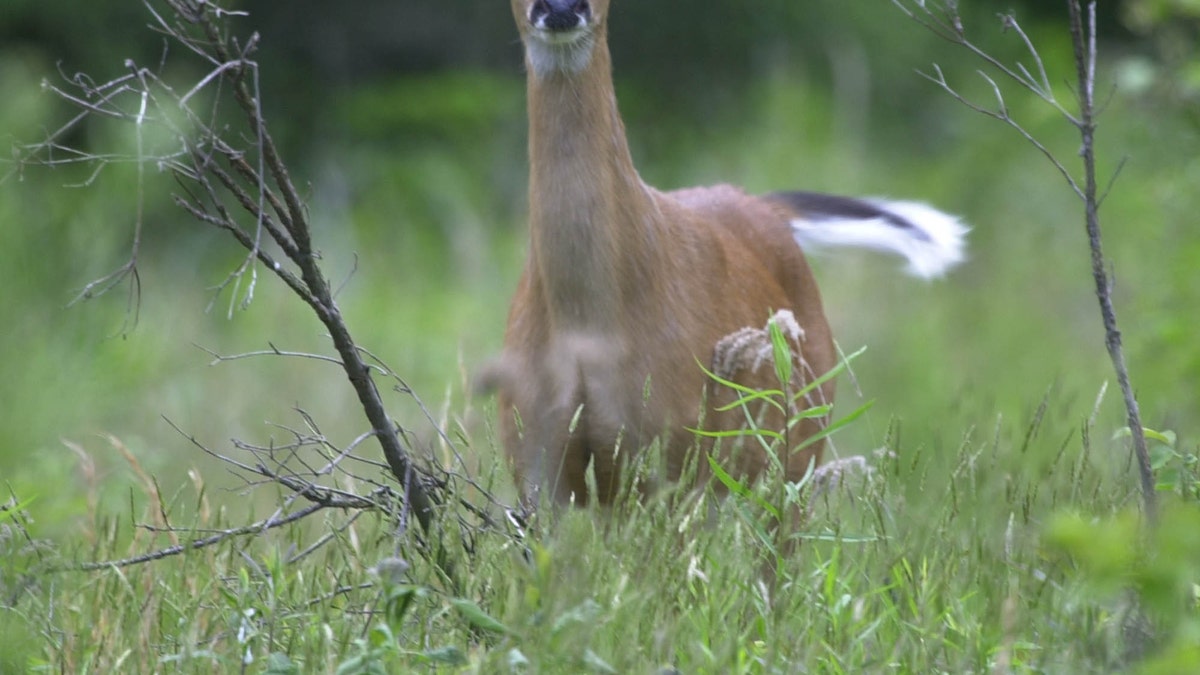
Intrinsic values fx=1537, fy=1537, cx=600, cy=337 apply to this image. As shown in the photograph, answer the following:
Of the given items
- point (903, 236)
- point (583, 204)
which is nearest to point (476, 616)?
point (583, 204)

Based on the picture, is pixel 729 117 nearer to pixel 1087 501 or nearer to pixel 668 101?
pixel 668 101

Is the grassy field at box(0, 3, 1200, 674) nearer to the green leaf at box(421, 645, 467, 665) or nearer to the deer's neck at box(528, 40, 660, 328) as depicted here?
the green leaf at box(421, 645, 467, 665)

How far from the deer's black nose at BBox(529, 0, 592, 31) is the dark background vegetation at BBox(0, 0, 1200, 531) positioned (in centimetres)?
83

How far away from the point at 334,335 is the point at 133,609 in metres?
0.65

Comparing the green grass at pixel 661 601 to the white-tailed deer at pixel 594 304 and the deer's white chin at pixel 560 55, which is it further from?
the deer's white chin at pixel 560 55

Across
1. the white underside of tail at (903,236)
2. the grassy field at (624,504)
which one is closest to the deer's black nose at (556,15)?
the grassy field at (624,504)

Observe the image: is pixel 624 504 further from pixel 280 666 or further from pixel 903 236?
pixel 903 236

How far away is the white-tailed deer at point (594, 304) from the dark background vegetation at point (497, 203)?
0.24 m

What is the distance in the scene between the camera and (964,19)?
12.6 metres

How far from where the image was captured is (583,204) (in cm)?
372

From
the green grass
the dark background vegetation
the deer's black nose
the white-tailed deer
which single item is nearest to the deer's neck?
the white-tailed deer

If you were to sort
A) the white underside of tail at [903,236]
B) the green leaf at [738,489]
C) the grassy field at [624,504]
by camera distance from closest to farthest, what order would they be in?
the grassy field at [624,504] → the green leaf at [738,489] → the white underside of tail at [903,236]

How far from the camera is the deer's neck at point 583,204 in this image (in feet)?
12.1

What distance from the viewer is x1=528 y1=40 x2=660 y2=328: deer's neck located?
3699 mm
